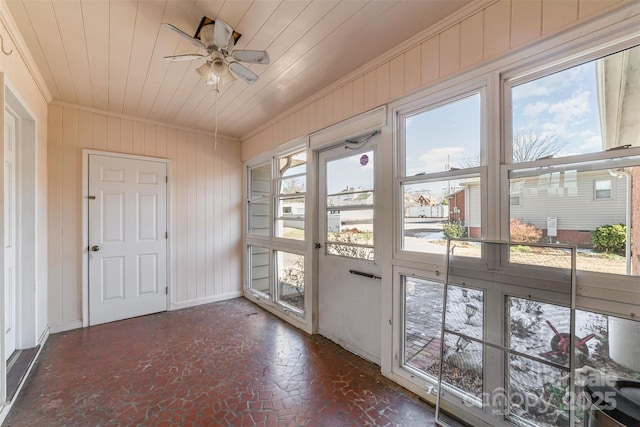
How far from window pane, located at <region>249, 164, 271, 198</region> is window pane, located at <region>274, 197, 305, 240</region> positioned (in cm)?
41

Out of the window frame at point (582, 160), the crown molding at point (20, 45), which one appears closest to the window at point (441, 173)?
the window frame at point (582, 160)

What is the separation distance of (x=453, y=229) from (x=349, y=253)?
1.11 meters

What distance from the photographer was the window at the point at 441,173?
182cm

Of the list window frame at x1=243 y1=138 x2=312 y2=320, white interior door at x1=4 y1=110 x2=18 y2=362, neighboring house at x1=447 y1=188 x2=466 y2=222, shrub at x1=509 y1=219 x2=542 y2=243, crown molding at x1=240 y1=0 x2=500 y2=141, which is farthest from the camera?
window frame at x1=243 y1=138 x2=312 y2=320

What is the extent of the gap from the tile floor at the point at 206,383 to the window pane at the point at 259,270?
98 cm

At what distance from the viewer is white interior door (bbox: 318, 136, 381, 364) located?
254 centimetres

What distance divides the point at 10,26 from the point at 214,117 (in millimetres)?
1904

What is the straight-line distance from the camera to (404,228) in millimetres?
2213

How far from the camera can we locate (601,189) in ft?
4.38

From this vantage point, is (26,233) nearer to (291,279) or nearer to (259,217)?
(259,217)

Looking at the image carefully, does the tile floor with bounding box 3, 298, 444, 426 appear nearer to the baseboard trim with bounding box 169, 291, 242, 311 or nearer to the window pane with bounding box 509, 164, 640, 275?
the baseboard trim with bounding box 169, 291, 242, 311

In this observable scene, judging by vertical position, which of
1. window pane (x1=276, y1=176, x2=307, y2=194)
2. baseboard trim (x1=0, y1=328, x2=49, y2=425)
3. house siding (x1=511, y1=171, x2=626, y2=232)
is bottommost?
baseboard trim (x1=0, y1=328, x2=49, y2=425)

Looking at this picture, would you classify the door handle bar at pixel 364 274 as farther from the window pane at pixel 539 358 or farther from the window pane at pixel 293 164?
the window pane at pixel 293 164

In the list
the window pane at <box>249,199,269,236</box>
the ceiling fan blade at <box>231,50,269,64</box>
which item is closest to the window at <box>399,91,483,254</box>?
the ceiling fan blade at <box>231,50,269,64</box>
